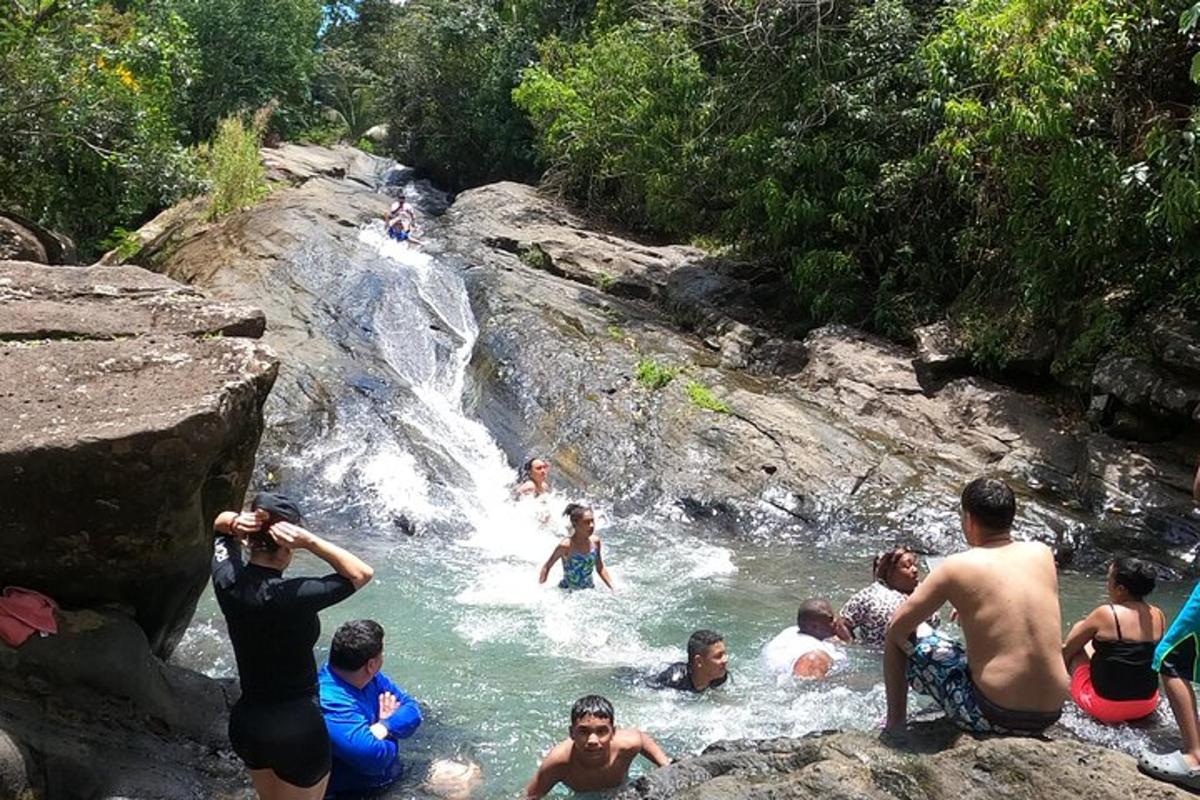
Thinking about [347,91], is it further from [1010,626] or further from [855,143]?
[1010,626]

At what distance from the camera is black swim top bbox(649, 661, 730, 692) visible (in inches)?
252

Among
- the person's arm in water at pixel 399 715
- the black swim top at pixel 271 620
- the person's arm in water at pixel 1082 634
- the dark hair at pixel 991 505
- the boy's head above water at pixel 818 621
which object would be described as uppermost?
the dark hair at pixel 991 505

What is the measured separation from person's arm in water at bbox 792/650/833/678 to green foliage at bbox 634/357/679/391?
651cm

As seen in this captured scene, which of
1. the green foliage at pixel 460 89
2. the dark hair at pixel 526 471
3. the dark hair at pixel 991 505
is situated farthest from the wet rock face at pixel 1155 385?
the green foliage at pixel 460 89

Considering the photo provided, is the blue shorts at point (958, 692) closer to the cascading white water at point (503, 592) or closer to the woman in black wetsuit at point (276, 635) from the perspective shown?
the cascading white water at point (503, 592)

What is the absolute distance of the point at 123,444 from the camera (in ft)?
14.5

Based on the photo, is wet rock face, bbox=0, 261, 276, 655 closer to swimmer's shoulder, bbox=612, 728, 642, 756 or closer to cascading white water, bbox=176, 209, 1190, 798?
cascading white water, bbox=176, 209, 1190, 798

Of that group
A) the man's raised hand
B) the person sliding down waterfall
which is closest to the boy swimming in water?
the man's raised hand

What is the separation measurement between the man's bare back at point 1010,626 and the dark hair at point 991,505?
136 millimetres

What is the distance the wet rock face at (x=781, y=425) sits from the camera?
10.6 meters

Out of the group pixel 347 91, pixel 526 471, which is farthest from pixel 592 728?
pixel 347 91

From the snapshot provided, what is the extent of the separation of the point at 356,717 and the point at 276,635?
109cm

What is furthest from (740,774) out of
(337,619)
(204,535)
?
(337,619)

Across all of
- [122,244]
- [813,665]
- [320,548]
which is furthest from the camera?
[122,244]
